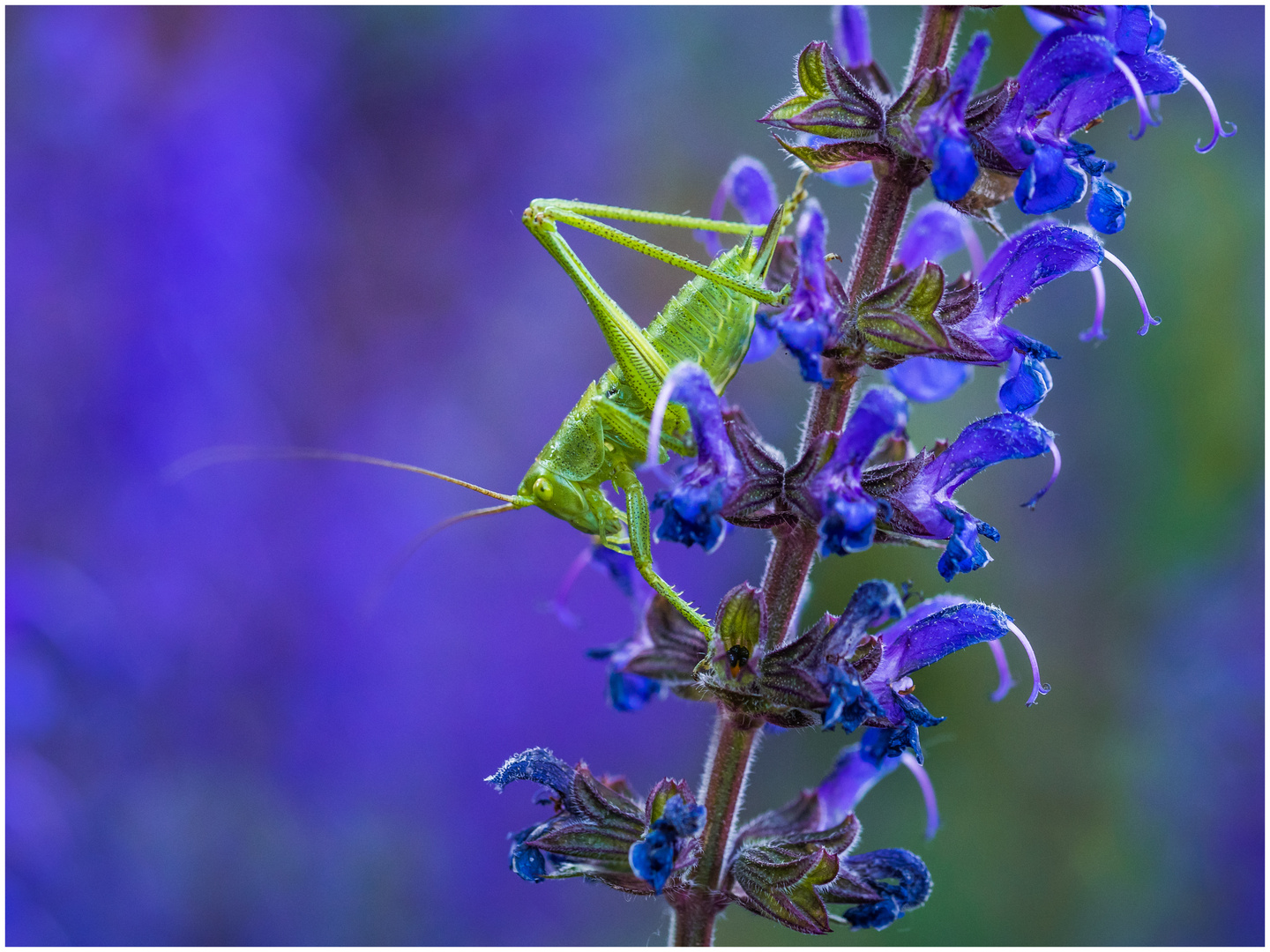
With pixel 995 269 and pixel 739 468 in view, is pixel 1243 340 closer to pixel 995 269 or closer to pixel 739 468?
pixel 995 269

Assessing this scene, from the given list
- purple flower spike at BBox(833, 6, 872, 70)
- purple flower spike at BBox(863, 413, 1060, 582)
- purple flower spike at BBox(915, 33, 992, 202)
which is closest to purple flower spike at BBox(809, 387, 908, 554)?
purple flower spike at BBox(863, 413, 1060, 582)

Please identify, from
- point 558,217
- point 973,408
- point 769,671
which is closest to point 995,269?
point 769,671

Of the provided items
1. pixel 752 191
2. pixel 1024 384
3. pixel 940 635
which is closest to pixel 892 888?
pixel 940 635

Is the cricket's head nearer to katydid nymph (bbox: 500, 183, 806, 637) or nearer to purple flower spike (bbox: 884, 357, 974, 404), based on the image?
katydid nymph (bbox: 500, 183, 806, 637)

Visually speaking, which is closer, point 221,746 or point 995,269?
point 995,269

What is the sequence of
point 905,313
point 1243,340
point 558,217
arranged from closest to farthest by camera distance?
point 905,313, point 558,217, point 1243,340

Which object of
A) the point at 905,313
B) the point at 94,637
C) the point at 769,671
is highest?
the point at 94,637

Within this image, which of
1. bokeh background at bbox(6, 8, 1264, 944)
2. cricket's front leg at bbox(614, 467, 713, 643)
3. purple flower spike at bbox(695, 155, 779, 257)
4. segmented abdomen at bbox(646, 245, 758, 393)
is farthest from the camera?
bokeh background at bbox(6, 8, 1264, 944)
